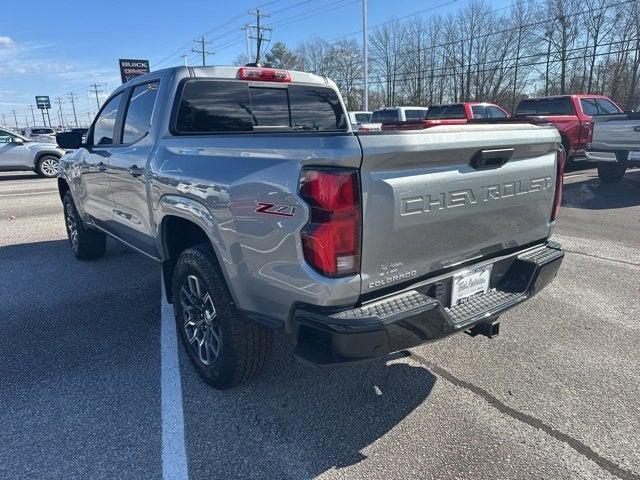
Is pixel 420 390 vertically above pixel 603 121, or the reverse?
pixel 603 121

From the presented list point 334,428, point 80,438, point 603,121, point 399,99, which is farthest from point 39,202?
point 399,99

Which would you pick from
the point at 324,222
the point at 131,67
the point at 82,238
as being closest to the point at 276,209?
the point at 324,222

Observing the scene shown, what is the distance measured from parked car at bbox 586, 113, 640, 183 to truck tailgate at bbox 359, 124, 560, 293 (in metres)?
8.29

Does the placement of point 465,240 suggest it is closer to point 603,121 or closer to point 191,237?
point 191,237

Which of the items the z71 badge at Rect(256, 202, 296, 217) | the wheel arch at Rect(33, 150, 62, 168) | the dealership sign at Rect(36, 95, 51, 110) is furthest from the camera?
the dealership sign at Rect(36, 95, 51, 110)

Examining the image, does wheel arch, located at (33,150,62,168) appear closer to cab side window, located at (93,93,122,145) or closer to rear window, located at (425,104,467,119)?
cab side window, located at (93,93,122,145)

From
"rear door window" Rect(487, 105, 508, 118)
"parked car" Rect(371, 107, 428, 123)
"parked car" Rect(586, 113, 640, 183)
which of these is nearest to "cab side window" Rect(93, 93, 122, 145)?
"parked car" Rect(586, 113, 640, 183)

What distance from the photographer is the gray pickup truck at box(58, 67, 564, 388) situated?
2139 millimetres

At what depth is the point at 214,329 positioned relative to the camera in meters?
2.98

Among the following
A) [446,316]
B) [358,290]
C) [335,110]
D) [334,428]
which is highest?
[335,110]

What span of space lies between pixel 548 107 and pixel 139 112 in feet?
41.7

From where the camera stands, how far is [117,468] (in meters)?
2.39

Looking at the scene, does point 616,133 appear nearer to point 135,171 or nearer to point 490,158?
point 490,158

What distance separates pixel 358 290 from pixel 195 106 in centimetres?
217
